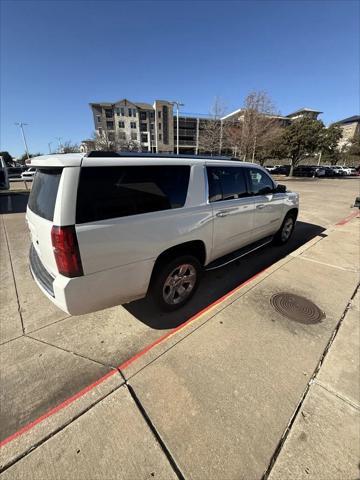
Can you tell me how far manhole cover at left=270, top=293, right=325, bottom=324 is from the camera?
9.66 feet

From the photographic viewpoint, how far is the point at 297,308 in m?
3.14

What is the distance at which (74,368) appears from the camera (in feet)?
7.35

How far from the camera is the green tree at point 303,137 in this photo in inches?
1092

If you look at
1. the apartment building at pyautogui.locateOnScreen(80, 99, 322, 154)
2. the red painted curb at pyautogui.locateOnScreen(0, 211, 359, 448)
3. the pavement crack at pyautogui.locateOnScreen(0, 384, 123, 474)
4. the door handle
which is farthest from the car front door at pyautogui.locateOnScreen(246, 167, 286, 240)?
the apartment building at pyautogui.locateOnScreen(80, 99, 322, 154)

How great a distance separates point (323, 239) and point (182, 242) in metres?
5.09

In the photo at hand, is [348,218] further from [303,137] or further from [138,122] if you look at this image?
[138,122]

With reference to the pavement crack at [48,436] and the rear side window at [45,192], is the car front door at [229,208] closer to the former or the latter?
the rear side window at [45,192]

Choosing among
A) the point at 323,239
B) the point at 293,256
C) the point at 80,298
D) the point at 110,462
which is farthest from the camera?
the point at 323,239

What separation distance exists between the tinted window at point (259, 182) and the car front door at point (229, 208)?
0.89 feet

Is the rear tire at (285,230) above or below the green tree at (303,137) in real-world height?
below

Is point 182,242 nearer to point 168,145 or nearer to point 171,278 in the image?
point 171,278

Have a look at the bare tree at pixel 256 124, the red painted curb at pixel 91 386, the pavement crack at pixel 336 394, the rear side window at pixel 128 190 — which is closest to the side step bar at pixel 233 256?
the red painted curb at pixel 91 386

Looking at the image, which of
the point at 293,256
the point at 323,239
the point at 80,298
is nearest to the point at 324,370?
the point at 80,298

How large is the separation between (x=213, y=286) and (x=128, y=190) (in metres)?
2.25
